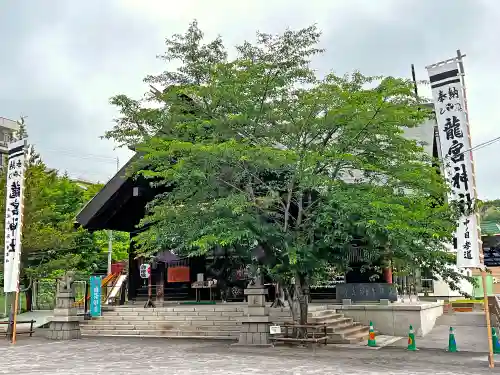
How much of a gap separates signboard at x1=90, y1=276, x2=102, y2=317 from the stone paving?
156 inches

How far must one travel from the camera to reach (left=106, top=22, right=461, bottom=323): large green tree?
1256 cm

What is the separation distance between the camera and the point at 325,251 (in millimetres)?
13766

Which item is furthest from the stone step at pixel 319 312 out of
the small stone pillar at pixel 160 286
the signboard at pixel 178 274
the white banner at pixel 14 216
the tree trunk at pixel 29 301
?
the tree trunk at pixel 29 301

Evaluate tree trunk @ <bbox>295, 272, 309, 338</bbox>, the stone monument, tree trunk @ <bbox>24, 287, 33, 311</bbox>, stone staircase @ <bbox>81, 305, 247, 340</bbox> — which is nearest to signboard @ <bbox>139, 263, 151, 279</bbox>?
stone staircase @ <bbox>81, 305, 247, 340</bbox>

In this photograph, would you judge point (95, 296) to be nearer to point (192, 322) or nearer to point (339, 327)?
point (192, 322)

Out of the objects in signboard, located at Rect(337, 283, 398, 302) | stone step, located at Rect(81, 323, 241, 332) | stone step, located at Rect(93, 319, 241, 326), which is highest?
signboard, located at Rect(337, 283, 398, 302)

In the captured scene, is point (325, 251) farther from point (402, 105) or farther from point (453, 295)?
point (453, 295)

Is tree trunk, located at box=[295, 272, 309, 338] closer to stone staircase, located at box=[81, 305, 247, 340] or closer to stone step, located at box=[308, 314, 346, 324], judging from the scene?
stone step, located at box=[308, 314, 346, 324]

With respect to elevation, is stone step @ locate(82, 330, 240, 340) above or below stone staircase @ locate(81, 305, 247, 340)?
below

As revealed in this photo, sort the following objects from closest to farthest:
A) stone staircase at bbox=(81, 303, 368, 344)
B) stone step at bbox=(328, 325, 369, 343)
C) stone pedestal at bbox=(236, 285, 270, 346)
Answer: stone pedestal at bbox=(236, 285, 270, 346) < stone step at bbox=(328, 325, 369, 343) < stone staircase at bbox=(81, 303, 368, 344)

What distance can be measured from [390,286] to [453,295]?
1232 cm

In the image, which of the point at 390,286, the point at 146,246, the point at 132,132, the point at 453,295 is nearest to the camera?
the point at 146,246

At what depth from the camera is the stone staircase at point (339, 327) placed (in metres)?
15.3

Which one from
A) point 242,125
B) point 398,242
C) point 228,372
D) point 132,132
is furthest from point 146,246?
point 398,242
